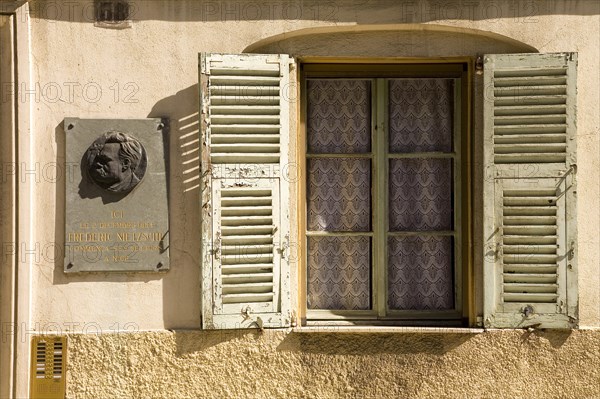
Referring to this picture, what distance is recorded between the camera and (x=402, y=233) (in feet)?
21.0

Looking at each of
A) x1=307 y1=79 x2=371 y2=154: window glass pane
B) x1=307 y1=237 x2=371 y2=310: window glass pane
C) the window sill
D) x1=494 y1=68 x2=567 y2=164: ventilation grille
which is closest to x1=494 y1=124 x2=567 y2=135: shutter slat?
x1=494 y1=68 x2=567 y2=164: ventilation grille

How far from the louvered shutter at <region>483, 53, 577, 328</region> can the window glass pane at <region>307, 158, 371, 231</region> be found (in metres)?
0.86

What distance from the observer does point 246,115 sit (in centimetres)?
614

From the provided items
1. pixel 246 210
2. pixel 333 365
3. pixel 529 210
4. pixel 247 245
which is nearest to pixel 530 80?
pixel 529 210

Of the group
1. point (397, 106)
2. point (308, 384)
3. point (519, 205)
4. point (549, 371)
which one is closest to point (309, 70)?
point (397, 106)

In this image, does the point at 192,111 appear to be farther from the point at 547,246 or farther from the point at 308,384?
the point at 547,246

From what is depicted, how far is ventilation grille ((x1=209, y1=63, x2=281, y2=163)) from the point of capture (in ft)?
20.0

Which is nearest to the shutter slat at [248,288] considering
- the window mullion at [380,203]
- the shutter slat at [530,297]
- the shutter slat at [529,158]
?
the window mullion at [380,203]

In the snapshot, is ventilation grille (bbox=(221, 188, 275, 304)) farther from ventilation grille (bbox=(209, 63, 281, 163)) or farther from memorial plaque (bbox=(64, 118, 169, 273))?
memorial plaque (bbox=(64, 118, 169, 273))

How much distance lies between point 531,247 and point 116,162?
284cm

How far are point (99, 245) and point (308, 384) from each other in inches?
67.2

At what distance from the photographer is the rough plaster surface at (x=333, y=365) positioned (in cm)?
618

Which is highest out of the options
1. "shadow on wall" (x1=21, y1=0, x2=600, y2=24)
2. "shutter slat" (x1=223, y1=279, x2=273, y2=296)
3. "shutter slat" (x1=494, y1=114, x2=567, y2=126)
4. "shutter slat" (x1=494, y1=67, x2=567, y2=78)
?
"shadow on wall" (x1=21, y1=0, x2=600, y2=24)

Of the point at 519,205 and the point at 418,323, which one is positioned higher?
the point at 519,205
